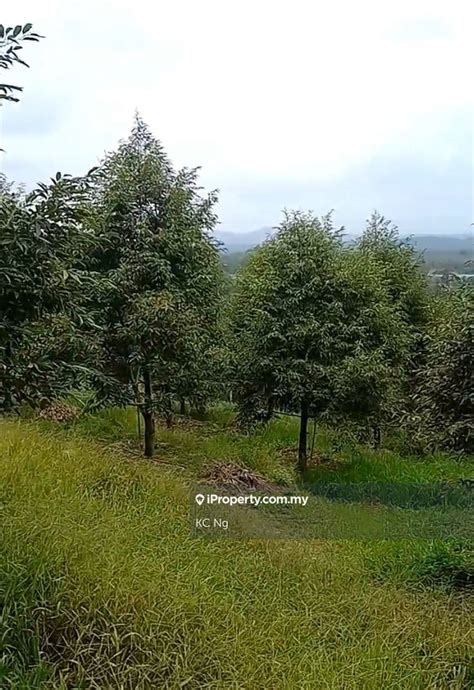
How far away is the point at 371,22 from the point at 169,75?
5.74ft

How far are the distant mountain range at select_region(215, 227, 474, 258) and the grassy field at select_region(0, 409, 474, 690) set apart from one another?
1.64m

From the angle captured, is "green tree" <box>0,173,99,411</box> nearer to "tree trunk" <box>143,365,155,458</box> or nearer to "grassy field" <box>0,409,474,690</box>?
"grassy field" <box>0,409,474,690</box>

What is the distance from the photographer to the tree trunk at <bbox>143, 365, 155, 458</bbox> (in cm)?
485

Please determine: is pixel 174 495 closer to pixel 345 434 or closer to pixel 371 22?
pixel 345 434

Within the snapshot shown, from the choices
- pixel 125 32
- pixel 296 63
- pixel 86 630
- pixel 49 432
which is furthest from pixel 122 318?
pixel 86 630

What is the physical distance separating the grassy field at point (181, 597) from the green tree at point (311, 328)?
1.73 m

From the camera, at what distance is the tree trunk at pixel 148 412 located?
485cm

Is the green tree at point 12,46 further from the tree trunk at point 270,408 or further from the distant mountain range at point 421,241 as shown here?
the tree trunk at point 270,408

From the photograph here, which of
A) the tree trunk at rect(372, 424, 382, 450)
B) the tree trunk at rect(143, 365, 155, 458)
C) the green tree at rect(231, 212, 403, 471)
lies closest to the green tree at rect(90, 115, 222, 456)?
the tree trunk at rect(143, 365, 155, 458)

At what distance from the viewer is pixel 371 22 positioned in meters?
4.25

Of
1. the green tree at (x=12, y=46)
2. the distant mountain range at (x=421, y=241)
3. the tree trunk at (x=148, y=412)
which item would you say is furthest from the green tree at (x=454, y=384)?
the tree trunk at (x=148, y=412)

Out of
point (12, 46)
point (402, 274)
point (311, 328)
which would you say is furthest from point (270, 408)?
point (12, 46)

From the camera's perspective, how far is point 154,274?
15.0 ft

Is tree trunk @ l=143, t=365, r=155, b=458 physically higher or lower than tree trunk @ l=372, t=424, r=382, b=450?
higher
